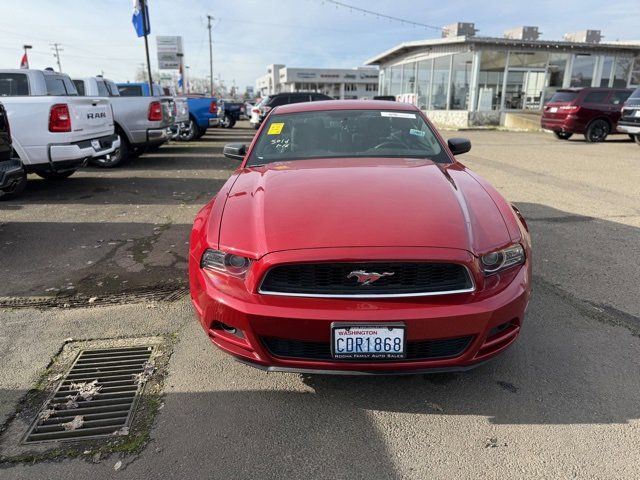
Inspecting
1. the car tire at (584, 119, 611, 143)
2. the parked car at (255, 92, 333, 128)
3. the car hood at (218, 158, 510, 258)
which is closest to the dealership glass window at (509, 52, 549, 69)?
the car tire at (584, 119, 611, 143)

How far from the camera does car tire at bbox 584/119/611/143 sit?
16.2 m

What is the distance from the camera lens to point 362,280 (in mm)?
2254

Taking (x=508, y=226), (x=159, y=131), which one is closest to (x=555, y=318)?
(x=508, y=226)

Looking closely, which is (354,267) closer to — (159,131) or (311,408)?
(311,408)

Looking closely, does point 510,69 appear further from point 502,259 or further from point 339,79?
point 339,79

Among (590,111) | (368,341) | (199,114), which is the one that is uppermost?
(590,111)

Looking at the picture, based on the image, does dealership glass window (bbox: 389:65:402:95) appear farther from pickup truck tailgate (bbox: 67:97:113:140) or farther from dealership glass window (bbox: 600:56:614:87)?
pickup truck tailgate (bbox: 67:97:113:140)

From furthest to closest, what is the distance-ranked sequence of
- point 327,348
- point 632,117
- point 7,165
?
point 632,117 < point 7,165 < point 327,348

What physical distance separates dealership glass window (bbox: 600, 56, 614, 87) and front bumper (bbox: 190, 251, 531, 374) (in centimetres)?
3022

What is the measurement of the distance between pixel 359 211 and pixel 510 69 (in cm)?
2659

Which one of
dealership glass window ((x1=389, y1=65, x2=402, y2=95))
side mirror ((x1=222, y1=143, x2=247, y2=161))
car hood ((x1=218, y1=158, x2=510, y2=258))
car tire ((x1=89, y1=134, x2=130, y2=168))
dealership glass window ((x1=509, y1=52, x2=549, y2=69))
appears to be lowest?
car tire ((x1=89, y1=134, x2=130, y2=168))

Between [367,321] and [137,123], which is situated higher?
[137,123]

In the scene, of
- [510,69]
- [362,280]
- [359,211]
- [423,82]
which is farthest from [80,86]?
[423,82]

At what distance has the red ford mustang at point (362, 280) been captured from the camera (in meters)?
2.22
